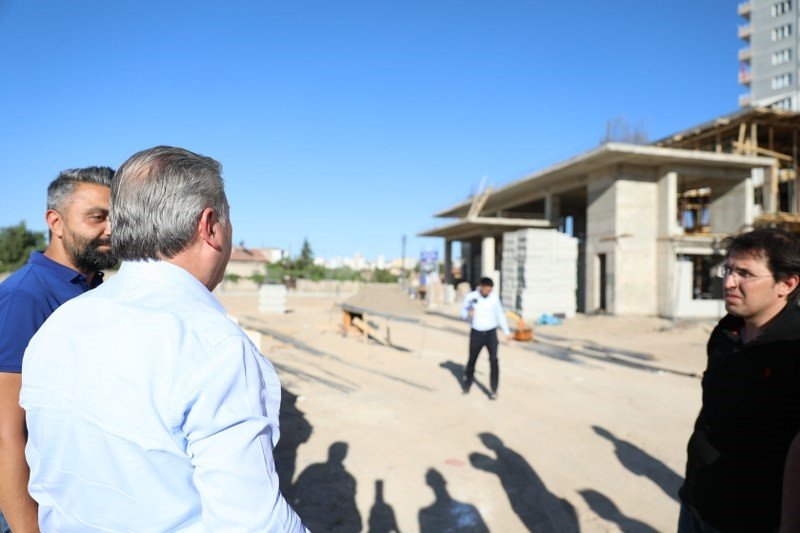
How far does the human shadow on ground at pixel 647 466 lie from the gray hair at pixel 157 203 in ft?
15.4

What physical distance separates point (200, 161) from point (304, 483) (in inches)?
153

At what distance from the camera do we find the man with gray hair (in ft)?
3.21

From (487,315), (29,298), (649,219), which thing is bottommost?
(487,315)

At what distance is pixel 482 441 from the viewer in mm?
5680

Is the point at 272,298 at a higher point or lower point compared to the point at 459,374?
higher

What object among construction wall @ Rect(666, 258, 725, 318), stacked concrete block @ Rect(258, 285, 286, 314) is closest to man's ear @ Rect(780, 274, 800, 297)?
construction wall @ Rect(666, 258, 725, 318)

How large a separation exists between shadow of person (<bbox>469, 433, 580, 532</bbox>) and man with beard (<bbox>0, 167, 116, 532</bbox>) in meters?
3.33

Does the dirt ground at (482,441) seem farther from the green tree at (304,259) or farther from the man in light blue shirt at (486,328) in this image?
the green tree at (304,259)

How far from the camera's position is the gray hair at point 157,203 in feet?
3.85

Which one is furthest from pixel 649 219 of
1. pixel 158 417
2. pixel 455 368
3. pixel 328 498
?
pixel 158 417

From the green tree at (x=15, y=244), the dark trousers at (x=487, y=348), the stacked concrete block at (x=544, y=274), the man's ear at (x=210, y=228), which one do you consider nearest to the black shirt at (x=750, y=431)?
the man's ear at (x=210, y=228)

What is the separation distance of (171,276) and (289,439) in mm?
4906

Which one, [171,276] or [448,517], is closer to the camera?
[171,276]

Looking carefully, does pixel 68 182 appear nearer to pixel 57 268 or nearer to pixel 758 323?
pixel 57 268
